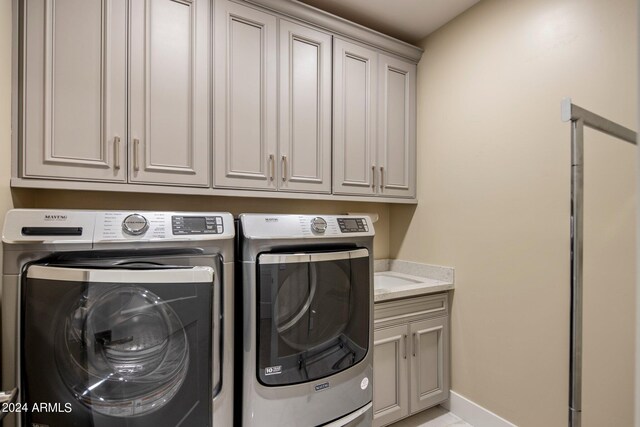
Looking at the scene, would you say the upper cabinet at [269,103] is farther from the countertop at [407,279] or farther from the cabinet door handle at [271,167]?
the countertop at [407,279]

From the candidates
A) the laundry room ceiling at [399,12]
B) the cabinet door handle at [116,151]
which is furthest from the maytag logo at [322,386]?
the laundry room ceiling at [399,12]

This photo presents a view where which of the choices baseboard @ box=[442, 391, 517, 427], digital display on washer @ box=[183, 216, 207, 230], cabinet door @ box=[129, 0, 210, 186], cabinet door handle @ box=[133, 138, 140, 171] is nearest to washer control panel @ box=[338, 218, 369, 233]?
digital display on washer @ box=[183, 216, 207, 230]

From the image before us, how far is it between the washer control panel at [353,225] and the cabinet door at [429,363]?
785 mm

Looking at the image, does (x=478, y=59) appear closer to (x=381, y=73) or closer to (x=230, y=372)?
(x=381, y=73)

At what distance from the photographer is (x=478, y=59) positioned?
→ 6.69 feet

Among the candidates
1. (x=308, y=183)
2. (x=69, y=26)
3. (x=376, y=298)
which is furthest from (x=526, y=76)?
(x=69, y=26)

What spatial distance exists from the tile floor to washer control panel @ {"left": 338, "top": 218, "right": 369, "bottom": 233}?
1333mm

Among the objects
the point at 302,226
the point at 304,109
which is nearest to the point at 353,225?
the point at 302,226

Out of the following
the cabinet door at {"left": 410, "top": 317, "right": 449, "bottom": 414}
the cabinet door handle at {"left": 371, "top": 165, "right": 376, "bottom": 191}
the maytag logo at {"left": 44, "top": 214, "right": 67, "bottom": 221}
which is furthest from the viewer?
the cabinet door handle at {"left": 371, "top": 165, "right": 376, "bottom": 191}

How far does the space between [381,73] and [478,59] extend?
0.61m

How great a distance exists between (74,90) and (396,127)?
187cm

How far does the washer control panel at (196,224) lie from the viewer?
122 centimetres

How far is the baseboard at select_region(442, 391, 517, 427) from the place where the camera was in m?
1.90

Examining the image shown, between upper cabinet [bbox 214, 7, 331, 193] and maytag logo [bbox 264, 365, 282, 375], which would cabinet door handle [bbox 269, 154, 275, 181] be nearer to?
upper cabinet [bbox 214, 7, 331, 193]
